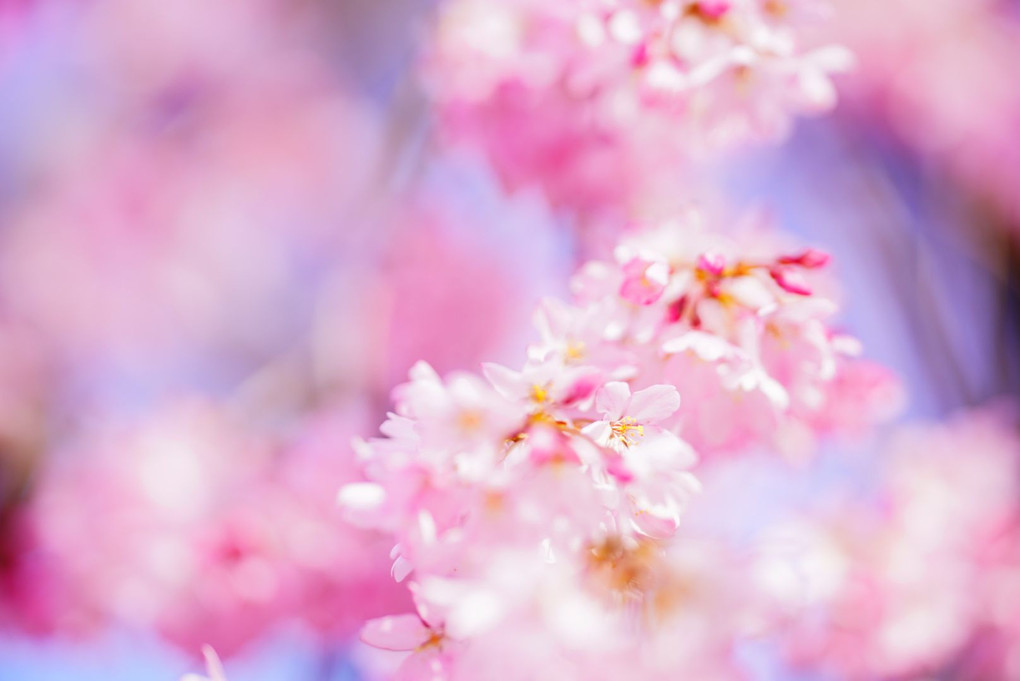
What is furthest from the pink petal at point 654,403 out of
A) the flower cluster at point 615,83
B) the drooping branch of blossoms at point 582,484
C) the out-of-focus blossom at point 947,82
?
the out-of-focus blossom at point 947,82

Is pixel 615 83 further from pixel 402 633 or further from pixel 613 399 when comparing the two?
pixel 402 633

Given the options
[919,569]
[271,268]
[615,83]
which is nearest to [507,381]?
[615,83]

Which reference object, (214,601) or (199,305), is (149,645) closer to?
(214,601)

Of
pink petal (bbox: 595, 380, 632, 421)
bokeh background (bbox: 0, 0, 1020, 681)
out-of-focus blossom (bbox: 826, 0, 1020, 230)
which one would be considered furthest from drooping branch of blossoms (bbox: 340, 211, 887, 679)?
out-of-focus blossom (bbox: 826, 0, 1020, 230)

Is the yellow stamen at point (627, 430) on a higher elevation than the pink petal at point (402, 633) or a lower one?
higher

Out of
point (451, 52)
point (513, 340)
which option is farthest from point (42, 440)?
point (513, 340)

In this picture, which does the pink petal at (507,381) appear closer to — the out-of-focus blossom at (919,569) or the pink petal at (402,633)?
the pink petal at (402,633)
